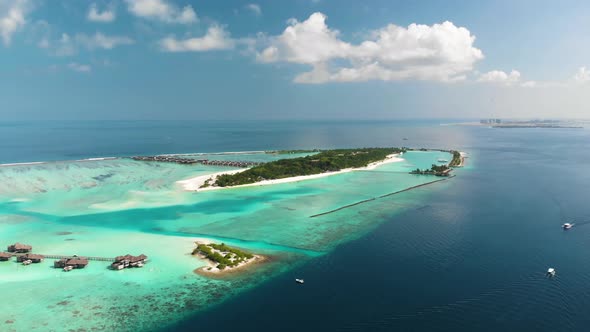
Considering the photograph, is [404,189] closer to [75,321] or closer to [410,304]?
[410,304]

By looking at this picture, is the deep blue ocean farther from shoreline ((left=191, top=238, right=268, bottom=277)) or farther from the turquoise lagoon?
shoreline ((left=191, top=238, right=268, bottom=277))

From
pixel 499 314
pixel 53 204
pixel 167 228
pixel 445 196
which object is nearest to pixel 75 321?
pixel 167 228

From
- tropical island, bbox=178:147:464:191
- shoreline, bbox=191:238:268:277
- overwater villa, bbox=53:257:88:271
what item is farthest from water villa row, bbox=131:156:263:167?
overwater villa, bbox=53:257:88:271

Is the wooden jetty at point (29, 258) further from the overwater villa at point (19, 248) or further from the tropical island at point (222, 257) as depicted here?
the tropical island at point (222, 257)

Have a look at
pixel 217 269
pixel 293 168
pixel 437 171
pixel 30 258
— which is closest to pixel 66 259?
pixel 30 258

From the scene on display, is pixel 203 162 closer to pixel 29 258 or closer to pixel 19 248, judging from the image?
pixel 19 248
